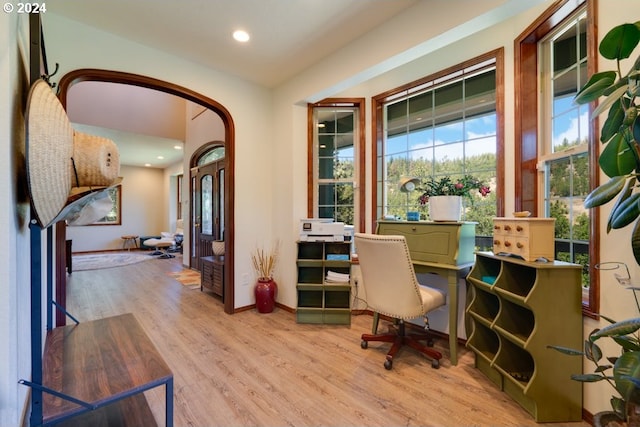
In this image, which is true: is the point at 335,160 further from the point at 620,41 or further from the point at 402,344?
the point at 620,41

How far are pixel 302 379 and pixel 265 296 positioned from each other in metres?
1.41

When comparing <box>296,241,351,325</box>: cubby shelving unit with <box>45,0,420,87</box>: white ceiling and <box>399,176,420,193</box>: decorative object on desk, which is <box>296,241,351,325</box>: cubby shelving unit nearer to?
<box>399,176,420,193</box>: decorative object on desk

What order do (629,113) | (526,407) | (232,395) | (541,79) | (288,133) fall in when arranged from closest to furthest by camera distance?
1. (629,113)
2. (526,407)
3. (232,395)
4. (541,79)
5. (288,133)

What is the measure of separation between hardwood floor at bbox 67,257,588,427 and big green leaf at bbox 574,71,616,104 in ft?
5.67

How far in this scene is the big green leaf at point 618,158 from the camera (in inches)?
44.8

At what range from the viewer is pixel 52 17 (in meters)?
2.25

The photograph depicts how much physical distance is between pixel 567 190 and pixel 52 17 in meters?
4.15

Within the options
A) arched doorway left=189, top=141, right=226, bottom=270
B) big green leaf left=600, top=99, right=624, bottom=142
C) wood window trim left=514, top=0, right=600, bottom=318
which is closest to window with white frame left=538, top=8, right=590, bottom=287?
wood window trim left=514, top=0, right=600, bottom=318

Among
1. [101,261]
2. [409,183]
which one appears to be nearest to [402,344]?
[409,183]

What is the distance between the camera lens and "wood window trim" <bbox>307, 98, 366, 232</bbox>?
3.33m

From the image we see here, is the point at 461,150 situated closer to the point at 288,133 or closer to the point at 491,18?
the point at 491,18

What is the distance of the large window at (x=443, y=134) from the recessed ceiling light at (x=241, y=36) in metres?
1.55

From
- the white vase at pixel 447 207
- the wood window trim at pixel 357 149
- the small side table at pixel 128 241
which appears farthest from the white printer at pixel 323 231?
the small side table at pixel 128 241

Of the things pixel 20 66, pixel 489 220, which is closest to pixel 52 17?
pixel 20 66
